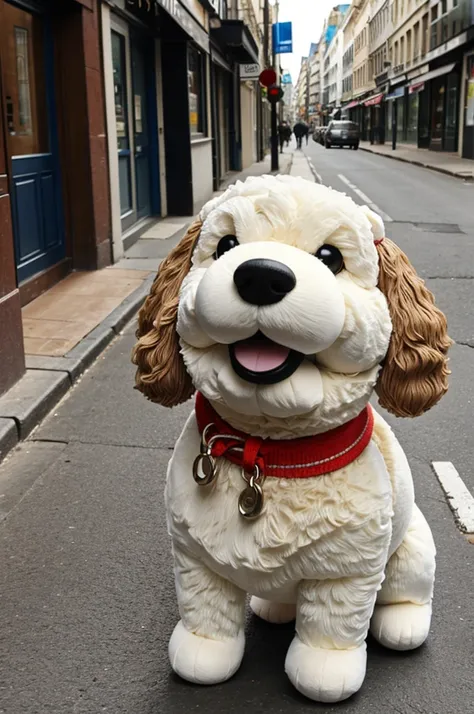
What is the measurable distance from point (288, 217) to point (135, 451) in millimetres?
2598

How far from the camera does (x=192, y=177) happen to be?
13.3 m

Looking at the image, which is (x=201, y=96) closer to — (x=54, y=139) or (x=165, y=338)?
(x=54, y=139)

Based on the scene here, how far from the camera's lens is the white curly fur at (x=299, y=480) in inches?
69.1

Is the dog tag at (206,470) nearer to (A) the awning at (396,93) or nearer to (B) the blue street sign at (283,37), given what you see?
(B) the blue street sign at (283,37)

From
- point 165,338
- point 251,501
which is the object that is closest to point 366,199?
point 165,338

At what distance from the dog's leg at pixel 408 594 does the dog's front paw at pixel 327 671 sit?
9.9 inches

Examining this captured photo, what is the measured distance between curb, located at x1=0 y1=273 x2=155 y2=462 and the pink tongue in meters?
2.65

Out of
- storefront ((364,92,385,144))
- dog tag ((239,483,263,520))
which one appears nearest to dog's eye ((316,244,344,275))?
dog tag ((239,483,263,520))

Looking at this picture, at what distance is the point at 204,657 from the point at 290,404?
0.88 m

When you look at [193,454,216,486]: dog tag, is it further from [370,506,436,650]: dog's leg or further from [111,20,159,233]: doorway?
[111,20,159,233]: doorway

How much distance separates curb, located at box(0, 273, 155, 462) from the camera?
4320 mm

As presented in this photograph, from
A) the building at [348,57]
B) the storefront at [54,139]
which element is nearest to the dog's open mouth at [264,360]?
the storefront at [54,139]

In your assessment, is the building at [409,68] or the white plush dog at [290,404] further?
the building at [409,68]

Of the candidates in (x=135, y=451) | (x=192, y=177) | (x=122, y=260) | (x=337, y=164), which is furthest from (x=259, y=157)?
(x=135, y=451)
